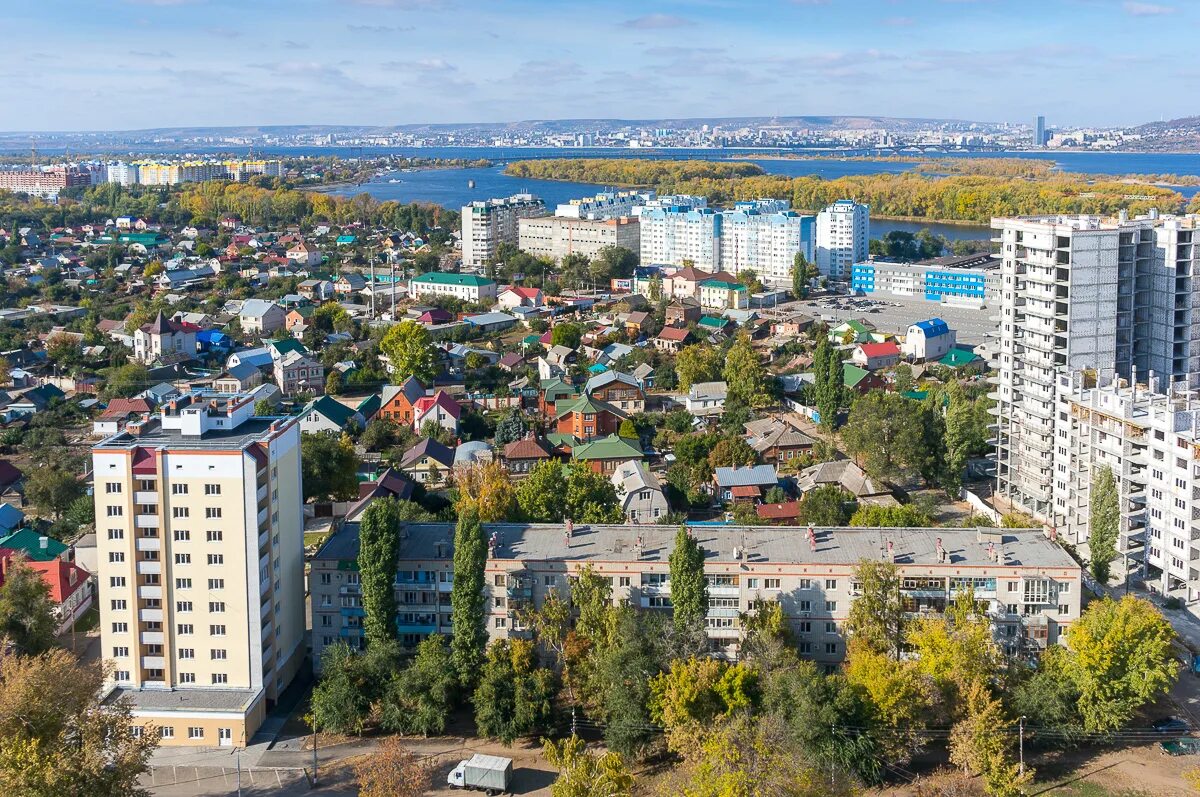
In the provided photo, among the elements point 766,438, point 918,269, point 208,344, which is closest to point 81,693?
point 766,438

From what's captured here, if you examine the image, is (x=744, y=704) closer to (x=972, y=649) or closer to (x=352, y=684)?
(x=972, y=649)

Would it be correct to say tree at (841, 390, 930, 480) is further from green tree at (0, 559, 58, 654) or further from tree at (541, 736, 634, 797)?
green tree at (0, 559, 58, 654)

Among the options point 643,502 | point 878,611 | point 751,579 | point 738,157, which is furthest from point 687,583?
point 738,157

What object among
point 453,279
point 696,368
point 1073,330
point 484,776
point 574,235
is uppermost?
point 574,235

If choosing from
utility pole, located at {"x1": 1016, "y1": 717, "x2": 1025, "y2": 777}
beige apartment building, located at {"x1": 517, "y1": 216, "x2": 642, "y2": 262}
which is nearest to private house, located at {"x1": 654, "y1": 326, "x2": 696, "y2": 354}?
beige apartment building, located at {"x1": 517, "y1": 216, "x2": 642, "y2": 262}

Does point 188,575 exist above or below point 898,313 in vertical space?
below

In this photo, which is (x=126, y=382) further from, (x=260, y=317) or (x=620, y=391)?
(x=620, y=391)

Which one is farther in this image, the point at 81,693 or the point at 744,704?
the point at 744,704
